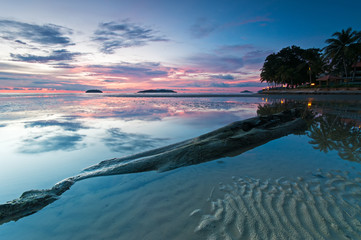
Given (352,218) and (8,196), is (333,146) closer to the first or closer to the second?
(352,218)

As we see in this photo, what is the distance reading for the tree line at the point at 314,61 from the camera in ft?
131

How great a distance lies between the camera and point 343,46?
40.5 m

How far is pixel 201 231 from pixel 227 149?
3.05 meters

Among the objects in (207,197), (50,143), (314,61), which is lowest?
(207,197)

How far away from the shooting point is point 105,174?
147 inches

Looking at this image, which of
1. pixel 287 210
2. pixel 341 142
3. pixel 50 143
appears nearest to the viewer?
pixel 287 210

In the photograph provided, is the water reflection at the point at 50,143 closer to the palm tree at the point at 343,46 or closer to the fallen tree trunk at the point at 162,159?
the fallen tree trunk at the point at 162,159

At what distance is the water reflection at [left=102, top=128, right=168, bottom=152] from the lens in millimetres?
5725

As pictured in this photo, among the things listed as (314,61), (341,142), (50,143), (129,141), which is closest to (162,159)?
(129,141)

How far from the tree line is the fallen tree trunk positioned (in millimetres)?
49369

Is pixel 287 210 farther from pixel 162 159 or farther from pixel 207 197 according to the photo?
pixel 162 159

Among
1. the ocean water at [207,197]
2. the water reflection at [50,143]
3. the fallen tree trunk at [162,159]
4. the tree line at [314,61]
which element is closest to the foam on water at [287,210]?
the ocean water at [207,197]

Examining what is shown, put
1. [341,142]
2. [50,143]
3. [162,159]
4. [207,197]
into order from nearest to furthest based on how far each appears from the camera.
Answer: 1. [207,197]
2. [162,159]
3. [341,142]
4. [50,143]

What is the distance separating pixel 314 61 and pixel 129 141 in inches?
2642
